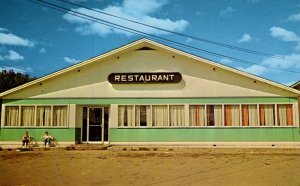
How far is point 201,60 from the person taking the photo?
17750 mm

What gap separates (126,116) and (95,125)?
1.93m

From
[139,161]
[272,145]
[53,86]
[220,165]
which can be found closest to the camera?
[220,165]

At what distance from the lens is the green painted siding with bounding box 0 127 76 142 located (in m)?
18.0

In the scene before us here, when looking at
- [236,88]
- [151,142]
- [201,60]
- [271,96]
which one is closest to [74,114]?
[151,142]

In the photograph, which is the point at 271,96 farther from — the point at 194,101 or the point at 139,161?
the point at 139,161

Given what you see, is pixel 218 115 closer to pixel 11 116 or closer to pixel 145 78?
pixel 145 78

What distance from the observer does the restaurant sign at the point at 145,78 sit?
59.1ft

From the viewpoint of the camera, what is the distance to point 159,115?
1806 cm

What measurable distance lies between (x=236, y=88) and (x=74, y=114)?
916cm

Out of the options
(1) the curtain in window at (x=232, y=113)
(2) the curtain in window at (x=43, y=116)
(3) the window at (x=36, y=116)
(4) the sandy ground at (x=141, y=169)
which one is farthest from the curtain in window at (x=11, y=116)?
(1) the curtain in window at (x=232, y=113)

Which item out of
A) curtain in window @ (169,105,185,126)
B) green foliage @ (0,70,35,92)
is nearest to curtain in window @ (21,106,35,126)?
curtain in window @ (169,105,185,126)

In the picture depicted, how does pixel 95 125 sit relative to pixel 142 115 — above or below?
below

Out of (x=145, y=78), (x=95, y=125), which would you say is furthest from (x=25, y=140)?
(x=145, y=78)

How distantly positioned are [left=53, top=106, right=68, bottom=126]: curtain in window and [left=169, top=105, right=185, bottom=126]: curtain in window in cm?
600
